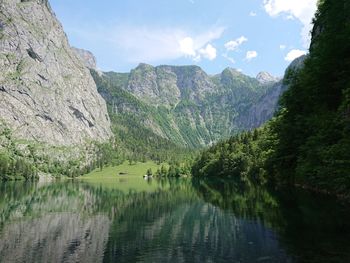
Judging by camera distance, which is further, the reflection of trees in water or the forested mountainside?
the forested mountainside

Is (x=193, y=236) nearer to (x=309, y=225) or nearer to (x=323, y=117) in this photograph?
(x=309, y=225)

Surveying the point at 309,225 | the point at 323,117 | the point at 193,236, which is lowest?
the point at 193,236

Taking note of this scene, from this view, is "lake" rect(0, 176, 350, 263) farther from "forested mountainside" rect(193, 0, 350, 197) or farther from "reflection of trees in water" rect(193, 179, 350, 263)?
"forested mountainside" rect(193, 0, 350, 197)

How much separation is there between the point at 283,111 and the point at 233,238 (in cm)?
6726

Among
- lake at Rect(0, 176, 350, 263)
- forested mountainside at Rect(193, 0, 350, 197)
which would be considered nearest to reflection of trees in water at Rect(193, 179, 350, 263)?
lake at Rect(0, 176, 350, 263)

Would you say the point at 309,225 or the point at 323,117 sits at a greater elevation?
the point at 323,117

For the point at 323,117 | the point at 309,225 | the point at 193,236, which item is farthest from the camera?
the point at 323,117

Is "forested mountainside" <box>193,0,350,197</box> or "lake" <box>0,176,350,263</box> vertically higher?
"forested mountainside" <box>193,0,350,197</box>

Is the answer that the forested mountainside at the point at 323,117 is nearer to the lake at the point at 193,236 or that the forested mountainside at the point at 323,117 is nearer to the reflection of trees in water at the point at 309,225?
the lake at the point at 193,236

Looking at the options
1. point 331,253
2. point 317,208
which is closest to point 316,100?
point 317,208

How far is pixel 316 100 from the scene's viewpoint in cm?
7588

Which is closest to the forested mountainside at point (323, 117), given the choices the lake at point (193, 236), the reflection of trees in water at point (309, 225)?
the lake at point (193, 236)

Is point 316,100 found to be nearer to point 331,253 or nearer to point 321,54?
point 321,54

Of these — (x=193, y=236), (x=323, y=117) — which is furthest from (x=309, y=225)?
(x=323, y=117)
